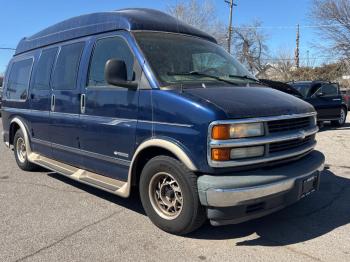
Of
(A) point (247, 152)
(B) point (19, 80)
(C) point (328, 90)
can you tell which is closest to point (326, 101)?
(C) point (328, 90)

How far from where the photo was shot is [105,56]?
520 cm

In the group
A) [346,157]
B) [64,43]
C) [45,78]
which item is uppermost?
[64,43]

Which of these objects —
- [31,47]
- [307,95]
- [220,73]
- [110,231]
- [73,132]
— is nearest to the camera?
[110,231]

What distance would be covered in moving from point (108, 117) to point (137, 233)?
4.54 ft

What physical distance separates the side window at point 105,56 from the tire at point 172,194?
3.63ft

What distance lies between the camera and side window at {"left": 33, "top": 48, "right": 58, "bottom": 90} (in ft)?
21.0

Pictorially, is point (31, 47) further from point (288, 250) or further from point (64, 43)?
point (288, 250)

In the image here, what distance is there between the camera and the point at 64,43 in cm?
614

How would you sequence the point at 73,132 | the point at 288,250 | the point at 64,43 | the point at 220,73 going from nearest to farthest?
the point at 288,250 → the point at 220,73 → the point at 73,132 → the point at 64,43

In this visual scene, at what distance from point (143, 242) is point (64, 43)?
334cm

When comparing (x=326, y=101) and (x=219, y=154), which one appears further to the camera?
(x=326, y=101)

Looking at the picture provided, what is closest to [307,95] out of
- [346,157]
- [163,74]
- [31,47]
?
[346,157]

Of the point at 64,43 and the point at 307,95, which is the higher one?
the point at 64,43

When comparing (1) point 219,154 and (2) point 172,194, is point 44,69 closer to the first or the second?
(2) point 172,194
